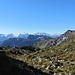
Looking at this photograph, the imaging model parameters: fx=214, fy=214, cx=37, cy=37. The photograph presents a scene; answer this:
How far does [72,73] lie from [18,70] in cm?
2726

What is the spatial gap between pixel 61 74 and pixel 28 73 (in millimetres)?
21766

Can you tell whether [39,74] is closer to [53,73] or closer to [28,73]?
[53,73]

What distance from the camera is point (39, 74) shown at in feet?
128

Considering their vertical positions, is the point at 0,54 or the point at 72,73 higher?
the point at 0,54

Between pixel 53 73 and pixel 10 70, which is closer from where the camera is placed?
pixel 10 70

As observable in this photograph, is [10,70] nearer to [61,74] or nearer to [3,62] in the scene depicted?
[3,62]

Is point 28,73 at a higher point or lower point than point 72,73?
higher

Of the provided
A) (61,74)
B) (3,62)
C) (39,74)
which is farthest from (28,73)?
(61,74)

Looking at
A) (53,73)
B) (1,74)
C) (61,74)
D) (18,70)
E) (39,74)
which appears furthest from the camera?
(53,73)

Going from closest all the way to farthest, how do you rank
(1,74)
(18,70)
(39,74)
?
1. (1,74)
2. (18,70)
3. (39,74)

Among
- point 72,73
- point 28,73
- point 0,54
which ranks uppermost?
point 0,54

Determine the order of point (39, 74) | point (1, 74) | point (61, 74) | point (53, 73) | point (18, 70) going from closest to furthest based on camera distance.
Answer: point (1, 74) < point (18, 70) < point (39, 74) < point (61, 74) < point (53, 73)

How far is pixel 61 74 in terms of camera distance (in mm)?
42469

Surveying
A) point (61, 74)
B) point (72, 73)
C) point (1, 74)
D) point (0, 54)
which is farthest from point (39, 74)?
point (1, 74)
